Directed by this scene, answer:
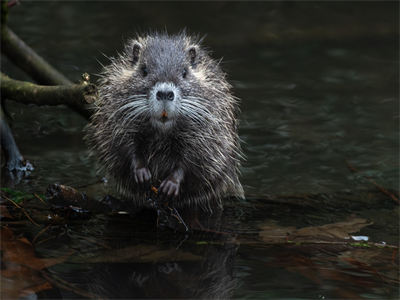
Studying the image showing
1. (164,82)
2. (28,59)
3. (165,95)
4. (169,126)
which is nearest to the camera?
(165,95)

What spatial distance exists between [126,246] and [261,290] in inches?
38.4

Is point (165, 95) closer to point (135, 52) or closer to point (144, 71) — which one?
point (144, 71)

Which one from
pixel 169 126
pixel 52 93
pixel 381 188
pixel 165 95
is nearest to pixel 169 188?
pixel 169 126

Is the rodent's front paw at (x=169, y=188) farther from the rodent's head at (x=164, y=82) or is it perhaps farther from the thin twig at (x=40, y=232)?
the thin twig at (x=40, y=232)

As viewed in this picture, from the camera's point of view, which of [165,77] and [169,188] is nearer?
[165,77]

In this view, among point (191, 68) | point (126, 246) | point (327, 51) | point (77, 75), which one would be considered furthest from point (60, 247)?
point (327, 51)

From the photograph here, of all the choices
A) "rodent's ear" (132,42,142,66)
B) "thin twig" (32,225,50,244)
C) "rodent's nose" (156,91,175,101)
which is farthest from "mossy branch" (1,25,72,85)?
"rodent's nose" (156,91,175,101)

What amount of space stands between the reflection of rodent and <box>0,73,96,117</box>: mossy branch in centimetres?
13

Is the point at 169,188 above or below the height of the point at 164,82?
below

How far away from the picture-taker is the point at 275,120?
6.65 meters

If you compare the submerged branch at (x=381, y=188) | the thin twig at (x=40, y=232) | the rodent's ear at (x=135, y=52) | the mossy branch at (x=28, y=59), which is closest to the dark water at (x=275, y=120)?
the submerged branch at (x=381, y=188)

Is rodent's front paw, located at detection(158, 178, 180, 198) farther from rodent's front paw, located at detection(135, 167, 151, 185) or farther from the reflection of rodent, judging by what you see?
rodent's front paw, located at detection(135, 167, 151, 185)

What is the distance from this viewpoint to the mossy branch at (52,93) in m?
4.86

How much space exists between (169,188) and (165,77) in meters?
0.75
